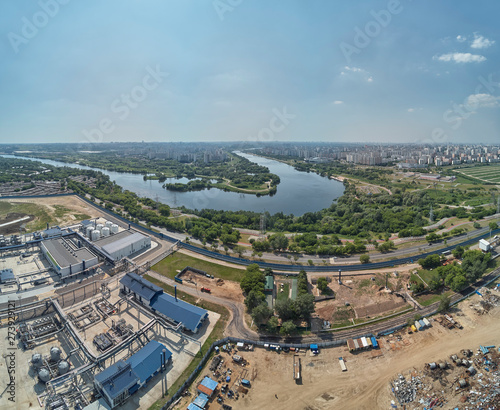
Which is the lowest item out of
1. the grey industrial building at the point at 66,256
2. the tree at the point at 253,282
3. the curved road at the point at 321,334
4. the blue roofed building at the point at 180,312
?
the curved road at the point at 321,334

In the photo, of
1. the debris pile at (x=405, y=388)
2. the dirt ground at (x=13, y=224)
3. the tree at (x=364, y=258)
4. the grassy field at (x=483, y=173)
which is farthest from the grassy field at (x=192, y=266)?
the grassy field at (x=483, y=173)

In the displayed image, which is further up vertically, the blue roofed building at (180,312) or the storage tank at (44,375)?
the blue roofed building at (180,312)

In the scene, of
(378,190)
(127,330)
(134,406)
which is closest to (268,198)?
(378,190)

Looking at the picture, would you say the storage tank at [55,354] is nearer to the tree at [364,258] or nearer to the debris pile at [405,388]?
the debris pile at [405,388]

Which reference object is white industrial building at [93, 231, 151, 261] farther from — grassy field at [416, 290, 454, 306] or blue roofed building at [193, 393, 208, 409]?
grassy field at [416, 290, 454, 306]

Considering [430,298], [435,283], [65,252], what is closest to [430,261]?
[435,283]

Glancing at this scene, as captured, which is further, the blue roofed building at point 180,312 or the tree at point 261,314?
the tree at point 261,314

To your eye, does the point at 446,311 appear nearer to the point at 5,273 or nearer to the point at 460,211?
the point at 460,211
